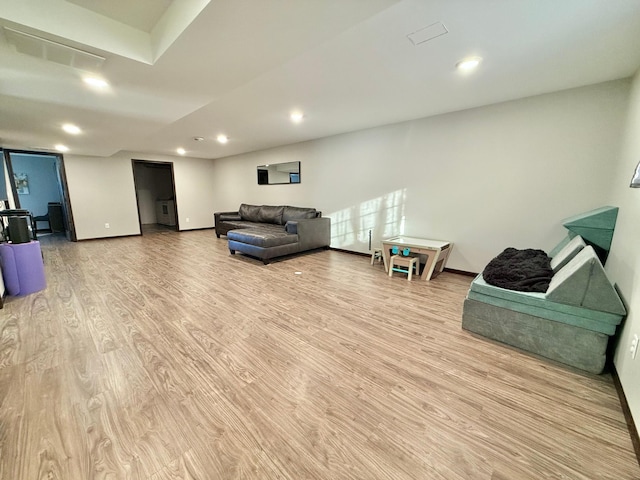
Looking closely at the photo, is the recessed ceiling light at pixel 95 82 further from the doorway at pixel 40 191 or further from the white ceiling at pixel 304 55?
the doorway at pixel 40 191

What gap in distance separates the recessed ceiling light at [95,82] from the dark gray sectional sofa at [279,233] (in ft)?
8.08

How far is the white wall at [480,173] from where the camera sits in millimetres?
2572

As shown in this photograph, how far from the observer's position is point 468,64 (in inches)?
82.7

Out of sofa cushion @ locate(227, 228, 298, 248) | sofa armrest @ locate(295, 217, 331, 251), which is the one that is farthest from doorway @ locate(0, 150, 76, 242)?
sofa armrest @ locate(295, 217, 331, 251)

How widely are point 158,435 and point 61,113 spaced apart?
3.78m

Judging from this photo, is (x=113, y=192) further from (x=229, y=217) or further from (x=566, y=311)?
(x=566, y=311)

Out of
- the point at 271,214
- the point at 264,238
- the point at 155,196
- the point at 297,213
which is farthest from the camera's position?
the point at 155,196

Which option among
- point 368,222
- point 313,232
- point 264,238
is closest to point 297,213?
point 313,232

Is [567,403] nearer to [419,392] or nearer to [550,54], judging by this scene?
[419,392]

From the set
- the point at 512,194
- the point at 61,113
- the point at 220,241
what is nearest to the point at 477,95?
the point at 512,194

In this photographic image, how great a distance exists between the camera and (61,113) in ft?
9.59

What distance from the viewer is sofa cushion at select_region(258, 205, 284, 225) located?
18.4 feet

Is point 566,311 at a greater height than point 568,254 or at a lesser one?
lesser

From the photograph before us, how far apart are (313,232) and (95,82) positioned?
11.2ft
